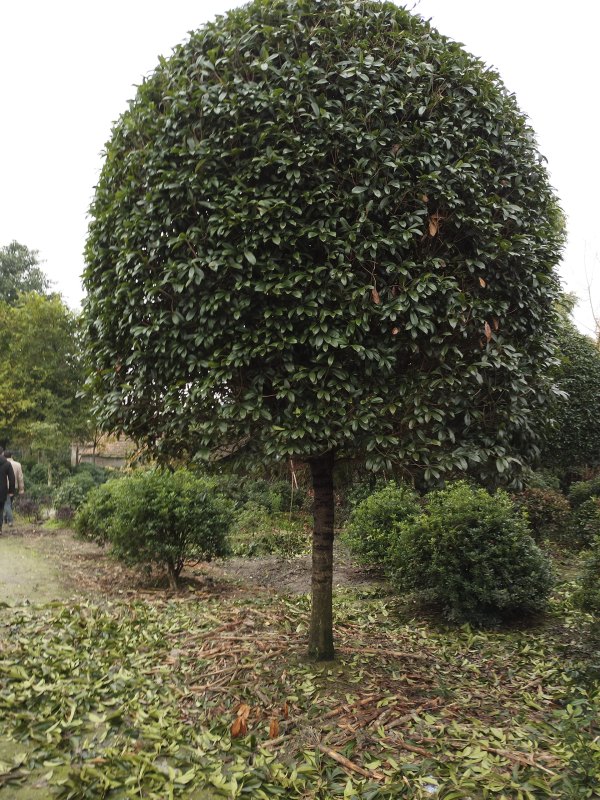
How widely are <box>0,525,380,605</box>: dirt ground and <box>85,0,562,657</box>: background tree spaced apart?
13.3 ft

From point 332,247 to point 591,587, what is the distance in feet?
10.7

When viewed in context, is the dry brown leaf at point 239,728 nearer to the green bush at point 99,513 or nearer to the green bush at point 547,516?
the green bush at point 99,513

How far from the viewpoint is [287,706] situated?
395 centimetres

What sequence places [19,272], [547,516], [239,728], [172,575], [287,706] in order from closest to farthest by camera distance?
[239,728]
[287,706]
[172,575]
[547,516]
[19,272]

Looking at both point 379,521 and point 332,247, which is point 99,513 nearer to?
point 379,521

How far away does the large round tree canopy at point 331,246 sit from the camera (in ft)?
11.9

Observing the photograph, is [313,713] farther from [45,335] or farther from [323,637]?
[45,335]

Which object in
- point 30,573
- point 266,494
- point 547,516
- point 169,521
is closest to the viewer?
point 169,521

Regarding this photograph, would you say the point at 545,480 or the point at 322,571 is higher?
the point at 545,480

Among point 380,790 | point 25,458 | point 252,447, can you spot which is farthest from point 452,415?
point 25,458

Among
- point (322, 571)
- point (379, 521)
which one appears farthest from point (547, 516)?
point (322, 571)

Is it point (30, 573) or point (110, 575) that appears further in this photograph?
point (110, 575)

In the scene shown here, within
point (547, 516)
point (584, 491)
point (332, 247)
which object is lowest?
point (547, 516)

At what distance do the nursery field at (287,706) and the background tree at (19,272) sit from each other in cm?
3231
